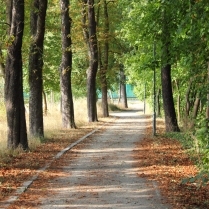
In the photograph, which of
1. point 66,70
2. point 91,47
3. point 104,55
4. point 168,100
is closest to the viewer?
point 168,100

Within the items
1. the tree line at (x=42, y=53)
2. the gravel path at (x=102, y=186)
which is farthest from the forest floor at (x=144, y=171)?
the tree line at (x=42, y=53)

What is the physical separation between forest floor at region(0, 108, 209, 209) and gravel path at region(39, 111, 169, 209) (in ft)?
0.71

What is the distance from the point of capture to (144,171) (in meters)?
11.6

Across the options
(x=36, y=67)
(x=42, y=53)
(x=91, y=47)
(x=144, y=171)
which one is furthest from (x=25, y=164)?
(x=91, y=47)

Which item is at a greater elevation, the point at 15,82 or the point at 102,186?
the point at 15,82

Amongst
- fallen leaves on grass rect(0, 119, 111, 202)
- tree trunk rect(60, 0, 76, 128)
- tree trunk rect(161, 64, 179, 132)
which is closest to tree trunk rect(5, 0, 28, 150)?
fallen leaves on grass rect(0, 119, 111, 202)

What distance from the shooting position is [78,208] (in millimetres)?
7977

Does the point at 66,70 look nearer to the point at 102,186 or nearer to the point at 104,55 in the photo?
the point at 104,55

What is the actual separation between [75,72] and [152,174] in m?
29.0

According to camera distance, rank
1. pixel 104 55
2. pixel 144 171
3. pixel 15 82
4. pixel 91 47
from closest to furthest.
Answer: pixel 144 171
pixel 15 82
pixel 91 47
pixel 104 55

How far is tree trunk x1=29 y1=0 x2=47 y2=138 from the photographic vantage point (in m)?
17.9

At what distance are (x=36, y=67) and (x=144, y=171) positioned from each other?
8.06m

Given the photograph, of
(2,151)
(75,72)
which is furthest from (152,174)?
(75,72)

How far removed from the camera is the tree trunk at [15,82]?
1395cm
